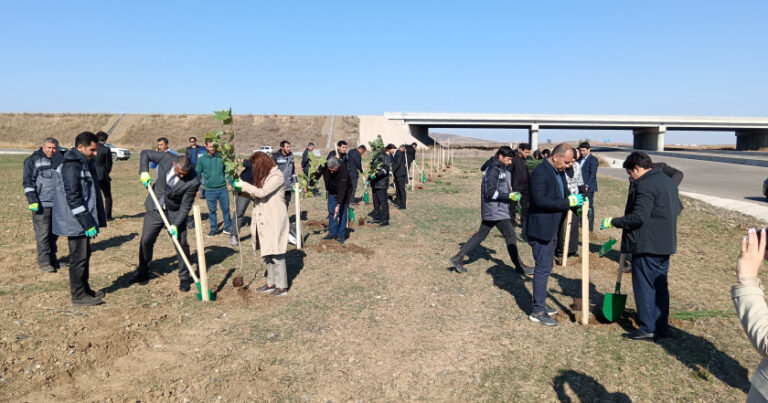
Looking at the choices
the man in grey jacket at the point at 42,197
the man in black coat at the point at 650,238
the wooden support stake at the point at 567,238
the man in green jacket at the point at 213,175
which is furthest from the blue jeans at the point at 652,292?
the man in grey jacket at the point at 42,197

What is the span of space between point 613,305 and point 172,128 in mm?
67858

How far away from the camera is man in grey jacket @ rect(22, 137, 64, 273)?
23.4ft

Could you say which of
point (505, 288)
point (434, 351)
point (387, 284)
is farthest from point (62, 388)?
point (505, 288)

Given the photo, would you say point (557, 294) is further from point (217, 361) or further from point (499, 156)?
point (217, 361)

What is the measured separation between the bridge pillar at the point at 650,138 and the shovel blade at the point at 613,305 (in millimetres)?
67309

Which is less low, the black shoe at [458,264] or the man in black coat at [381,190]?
the man in black coat at [381,190]

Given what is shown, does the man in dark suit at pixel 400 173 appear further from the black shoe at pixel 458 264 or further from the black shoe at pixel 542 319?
the black shoe at pixel 542 319

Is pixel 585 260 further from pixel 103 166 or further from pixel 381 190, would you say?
pixel 103 166

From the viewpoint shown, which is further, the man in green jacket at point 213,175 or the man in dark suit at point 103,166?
the man in dark suit at point 103,166

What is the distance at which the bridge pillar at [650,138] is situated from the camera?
61.1 m

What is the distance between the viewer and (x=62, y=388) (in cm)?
391

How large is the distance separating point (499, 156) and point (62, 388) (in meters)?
6.26

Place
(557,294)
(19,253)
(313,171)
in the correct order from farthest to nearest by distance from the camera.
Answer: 1. (313,171)
2. (19,253)
3. (557,294)

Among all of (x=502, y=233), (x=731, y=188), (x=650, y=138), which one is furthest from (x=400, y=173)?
(x=650, y=138)
